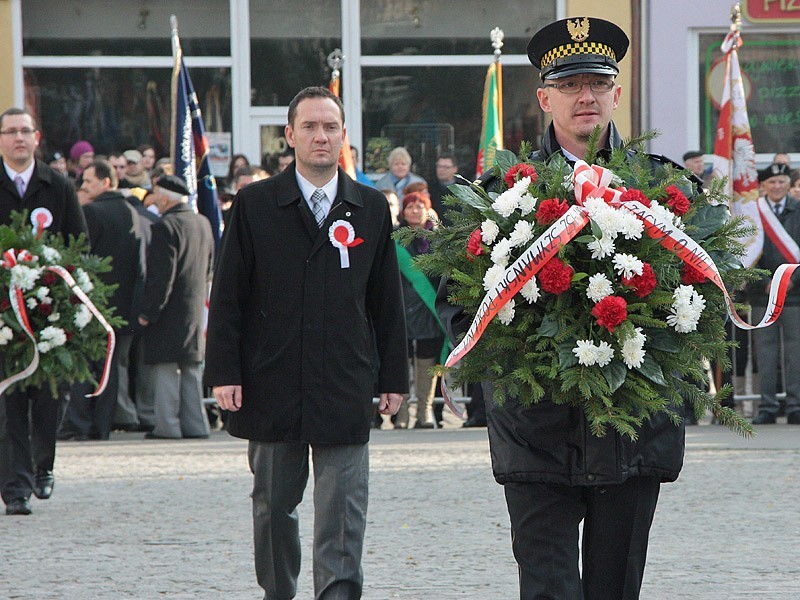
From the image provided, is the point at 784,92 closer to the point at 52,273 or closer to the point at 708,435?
the point at 708,435

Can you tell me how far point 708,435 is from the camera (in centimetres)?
1276

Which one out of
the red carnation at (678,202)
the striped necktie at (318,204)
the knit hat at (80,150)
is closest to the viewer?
the red carnation at (678,202)

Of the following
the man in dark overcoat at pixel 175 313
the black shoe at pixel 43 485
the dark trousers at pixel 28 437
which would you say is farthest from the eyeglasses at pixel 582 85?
the man in dark overcoat at pixel 175 313

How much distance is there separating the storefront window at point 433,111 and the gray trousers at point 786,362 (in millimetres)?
6163

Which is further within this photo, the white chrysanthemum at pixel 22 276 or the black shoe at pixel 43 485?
the black shoe at pixel 43 485

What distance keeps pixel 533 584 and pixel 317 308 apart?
1.80m

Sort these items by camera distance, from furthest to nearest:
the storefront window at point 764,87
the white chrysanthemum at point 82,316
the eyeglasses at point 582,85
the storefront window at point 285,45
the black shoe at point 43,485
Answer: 1. the storefront window at point 285,45
2. the storefront window at point 764,87
3. the black shoe at point 43,485
4. the white chrysanthemum at point 82,316
5. the eyeglasses at point 582,85

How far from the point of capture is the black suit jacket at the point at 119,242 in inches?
505

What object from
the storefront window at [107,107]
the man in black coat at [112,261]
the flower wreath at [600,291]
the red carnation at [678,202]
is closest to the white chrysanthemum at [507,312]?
the flower wreath at [600,291]

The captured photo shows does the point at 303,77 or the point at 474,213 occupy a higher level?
the point at 303,77

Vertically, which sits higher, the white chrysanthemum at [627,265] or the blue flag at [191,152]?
the blue flag at [191,152]

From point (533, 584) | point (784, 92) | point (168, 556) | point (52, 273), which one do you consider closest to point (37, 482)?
point (52, 273)

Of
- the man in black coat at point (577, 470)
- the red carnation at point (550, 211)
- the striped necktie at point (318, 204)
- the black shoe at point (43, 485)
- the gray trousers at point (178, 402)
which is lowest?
the black shoe at point (43, 485)

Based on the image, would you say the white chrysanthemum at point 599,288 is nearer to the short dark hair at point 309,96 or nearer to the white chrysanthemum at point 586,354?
the white chrysanthemum at point 586,354
